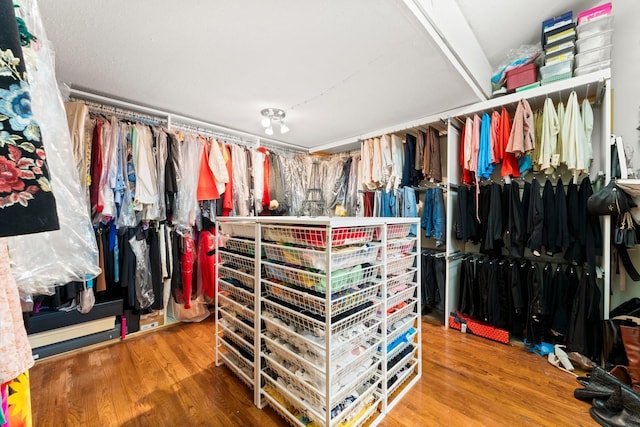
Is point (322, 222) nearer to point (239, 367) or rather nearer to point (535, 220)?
point (239, 367)

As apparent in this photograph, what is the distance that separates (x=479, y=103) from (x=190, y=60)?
2.62 metres

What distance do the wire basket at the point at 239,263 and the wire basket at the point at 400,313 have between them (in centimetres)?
89

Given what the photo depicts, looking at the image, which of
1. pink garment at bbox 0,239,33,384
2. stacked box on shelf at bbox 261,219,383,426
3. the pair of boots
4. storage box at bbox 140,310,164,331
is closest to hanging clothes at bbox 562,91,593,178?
the pair of boots

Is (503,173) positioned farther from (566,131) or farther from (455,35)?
(455,35)

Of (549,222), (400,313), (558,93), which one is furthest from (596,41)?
(400,313)

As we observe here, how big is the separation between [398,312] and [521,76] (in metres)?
2.34

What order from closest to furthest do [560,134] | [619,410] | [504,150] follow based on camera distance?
[619,410] → [560,134] → [504,150]

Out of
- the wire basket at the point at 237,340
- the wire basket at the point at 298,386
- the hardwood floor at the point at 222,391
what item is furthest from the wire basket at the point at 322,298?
the hardwood floor at the point at 222,391

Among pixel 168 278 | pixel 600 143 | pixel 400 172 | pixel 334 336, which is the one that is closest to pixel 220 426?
pixel 334 336

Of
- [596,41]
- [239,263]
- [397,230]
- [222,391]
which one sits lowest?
[222,391]

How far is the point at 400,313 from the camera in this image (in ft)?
Result: 5.22

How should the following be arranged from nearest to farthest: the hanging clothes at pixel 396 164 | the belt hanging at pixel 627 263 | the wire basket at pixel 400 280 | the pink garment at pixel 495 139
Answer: the wire basket at pixel 400 280
the belt hanging at pixel 627 263
the pink garment at pixel 495 139
the hanging clothes at pixel 396 164

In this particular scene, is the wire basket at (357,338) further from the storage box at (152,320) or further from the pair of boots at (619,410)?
the storage box at (152,320)

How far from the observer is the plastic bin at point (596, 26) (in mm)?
1811
